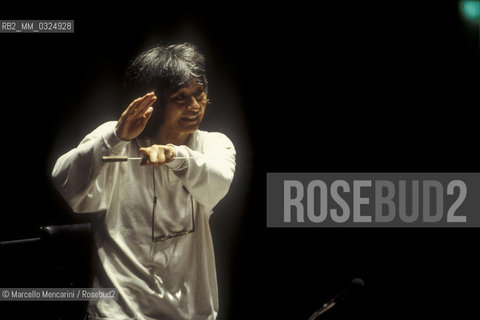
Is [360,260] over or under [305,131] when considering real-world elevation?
under

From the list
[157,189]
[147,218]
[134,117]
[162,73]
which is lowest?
[147,218]

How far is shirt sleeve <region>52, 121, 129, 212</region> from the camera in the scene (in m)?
3.09

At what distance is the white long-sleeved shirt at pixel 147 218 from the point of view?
3.12 m

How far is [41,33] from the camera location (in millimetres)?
3479

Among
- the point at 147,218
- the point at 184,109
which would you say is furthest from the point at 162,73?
the point at 147,218

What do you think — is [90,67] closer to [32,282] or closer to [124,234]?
[124,234]

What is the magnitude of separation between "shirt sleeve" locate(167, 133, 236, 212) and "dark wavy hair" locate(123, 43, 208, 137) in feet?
0.88

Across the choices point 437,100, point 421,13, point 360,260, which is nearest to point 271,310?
point 360,260

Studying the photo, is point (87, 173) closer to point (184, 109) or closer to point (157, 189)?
point (157, 189)

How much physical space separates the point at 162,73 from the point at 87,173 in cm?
59

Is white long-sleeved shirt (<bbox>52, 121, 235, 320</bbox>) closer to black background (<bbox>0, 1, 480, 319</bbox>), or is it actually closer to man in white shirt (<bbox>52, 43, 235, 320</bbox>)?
man in white shirt (<bbox>52, 43, 235, 320</bbox>)

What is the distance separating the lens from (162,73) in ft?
10.7

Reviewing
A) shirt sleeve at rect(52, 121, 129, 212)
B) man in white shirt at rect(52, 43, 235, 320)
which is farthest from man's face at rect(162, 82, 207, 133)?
shirt sleeve at rect(52, 121, 129, 212)

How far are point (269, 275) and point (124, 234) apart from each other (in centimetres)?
86
